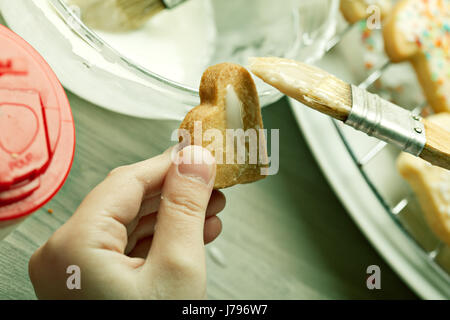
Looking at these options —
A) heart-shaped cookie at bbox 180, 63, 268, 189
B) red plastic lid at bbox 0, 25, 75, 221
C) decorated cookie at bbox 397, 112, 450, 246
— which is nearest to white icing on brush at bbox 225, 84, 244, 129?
heart-shaped cookie at bbox 180, 63, 268, 189

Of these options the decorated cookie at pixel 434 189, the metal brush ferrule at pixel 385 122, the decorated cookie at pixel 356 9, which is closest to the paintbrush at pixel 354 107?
the metal brush ferrule at pixel 385 122

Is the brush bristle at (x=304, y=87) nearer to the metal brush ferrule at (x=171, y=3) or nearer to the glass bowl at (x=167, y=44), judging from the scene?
the glass bowl at (x=167, y=44)

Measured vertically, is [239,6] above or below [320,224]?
above

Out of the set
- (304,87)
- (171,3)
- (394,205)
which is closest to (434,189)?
(394,205)

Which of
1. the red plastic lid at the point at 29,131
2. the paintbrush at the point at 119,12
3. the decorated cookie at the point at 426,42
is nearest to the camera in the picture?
the red plastic lid at the point at 29,131

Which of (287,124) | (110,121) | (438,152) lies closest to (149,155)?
(110,121)

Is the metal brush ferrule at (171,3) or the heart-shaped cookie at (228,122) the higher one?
the metal brush ferrule at (171,3)

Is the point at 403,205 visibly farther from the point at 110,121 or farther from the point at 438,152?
the point at 110,121
